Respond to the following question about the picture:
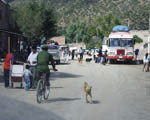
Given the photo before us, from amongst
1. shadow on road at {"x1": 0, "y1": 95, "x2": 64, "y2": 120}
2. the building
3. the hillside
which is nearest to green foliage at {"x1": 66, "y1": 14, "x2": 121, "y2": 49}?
the hillside

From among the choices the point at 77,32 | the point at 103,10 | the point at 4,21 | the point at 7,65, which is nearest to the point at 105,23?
the point at 77,32

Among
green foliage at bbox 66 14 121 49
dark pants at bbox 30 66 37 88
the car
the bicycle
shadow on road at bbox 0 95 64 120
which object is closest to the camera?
shadow on road at bbox 0 95 64 120

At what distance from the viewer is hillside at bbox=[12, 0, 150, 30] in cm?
12875

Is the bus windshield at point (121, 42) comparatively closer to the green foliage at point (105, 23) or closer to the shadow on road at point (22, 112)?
the shadow on road at point (22, 112)

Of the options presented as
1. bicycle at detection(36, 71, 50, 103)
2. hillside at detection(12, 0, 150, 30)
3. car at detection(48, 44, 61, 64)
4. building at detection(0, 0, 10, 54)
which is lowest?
bicycle at detection(36, 71, 50, 103)

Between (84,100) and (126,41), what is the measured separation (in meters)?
25.1

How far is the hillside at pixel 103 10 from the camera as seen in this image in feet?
422

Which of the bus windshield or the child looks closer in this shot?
the child

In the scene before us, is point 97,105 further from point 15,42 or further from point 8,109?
point 15,42

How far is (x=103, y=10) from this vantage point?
14275 centimetres

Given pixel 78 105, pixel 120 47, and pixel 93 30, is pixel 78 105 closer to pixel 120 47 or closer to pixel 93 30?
pixel 120 47

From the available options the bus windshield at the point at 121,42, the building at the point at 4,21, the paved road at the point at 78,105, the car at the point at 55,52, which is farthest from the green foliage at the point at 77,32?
the paved road at the point at 78,105

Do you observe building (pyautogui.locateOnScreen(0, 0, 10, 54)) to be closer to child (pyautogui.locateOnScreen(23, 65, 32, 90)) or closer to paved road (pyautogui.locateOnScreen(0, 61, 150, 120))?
child (pyautogui.locateOnScreen(23, 65, 32, 90))

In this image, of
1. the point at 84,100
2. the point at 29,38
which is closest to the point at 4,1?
the point at 29,38
